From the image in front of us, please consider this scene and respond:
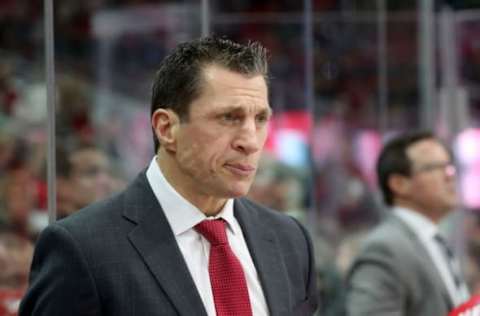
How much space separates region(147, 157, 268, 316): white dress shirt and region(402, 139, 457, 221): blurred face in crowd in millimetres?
2032

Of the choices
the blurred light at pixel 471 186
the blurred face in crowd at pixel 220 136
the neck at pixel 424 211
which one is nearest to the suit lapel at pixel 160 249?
the blurred face in crowd at pixel 220 136

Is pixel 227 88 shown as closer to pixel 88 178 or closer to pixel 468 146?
pixel 88 178

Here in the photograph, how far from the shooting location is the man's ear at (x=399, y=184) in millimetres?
4570

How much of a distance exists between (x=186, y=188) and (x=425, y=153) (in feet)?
7.43

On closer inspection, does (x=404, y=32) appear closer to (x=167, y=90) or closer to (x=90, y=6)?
(x=90, y=6)

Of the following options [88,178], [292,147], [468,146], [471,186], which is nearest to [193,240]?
[88,178]

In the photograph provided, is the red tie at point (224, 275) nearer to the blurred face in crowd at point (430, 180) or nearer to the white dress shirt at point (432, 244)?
the white dress shirt at point (432, 244)

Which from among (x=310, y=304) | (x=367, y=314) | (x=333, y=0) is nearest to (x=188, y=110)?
(x=310, y=304)

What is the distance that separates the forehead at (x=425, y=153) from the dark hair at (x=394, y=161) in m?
0.02

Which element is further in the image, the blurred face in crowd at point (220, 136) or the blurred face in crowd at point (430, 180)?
the blurred face in crowd at point (430, 180)

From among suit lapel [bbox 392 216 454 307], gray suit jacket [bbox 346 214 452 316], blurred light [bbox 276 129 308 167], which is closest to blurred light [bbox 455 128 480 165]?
blurred light [bbox 276 129 308 167]

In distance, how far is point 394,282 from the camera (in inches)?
161

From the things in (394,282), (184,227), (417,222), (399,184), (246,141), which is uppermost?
(246,141)

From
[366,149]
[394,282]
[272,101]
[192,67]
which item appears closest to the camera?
[192,67]
